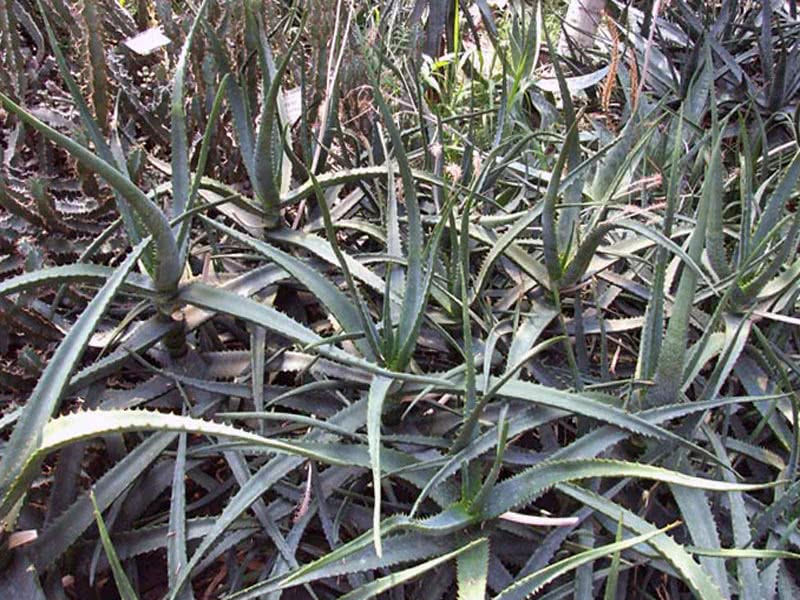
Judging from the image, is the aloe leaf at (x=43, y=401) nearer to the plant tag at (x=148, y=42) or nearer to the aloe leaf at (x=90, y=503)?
the aloe leaf at (x=90, y=503)

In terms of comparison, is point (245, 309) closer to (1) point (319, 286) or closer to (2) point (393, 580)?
(1) point (319, 286)

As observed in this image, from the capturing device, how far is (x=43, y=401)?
0.75 m

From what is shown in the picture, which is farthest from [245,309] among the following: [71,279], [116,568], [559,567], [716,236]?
[716,236]

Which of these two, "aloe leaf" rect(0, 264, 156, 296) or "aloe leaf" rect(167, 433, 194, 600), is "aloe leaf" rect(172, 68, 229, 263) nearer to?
"aloe leaf" rect(0, 264, 156, 296)

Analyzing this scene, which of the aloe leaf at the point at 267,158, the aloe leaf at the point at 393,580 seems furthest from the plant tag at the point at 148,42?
the aloe leaf at the point at 393,580

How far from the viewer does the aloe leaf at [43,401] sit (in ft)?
2.38

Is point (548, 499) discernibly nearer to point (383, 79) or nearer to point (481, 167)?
point (481, 167)

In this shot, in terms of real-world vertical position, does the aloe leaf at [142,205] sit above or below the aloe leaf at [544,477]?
above

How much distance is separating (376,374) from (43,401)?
330mm

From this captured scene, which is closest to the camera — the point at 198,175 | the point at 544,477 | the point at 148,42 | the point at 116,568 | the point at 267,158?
the point at 116,568

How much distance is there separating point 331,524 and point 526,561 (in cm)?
22

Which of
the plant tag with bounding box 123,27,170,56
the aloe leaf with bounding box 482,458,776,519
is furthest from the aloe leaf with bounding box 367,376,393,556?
the plant tag with bounding box 123,27,170,56

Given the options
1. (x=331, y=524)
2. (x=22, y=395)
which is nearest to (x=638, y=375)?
(x=331, y=524)

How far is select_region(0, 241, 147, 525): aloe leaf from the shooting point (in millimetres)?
726
